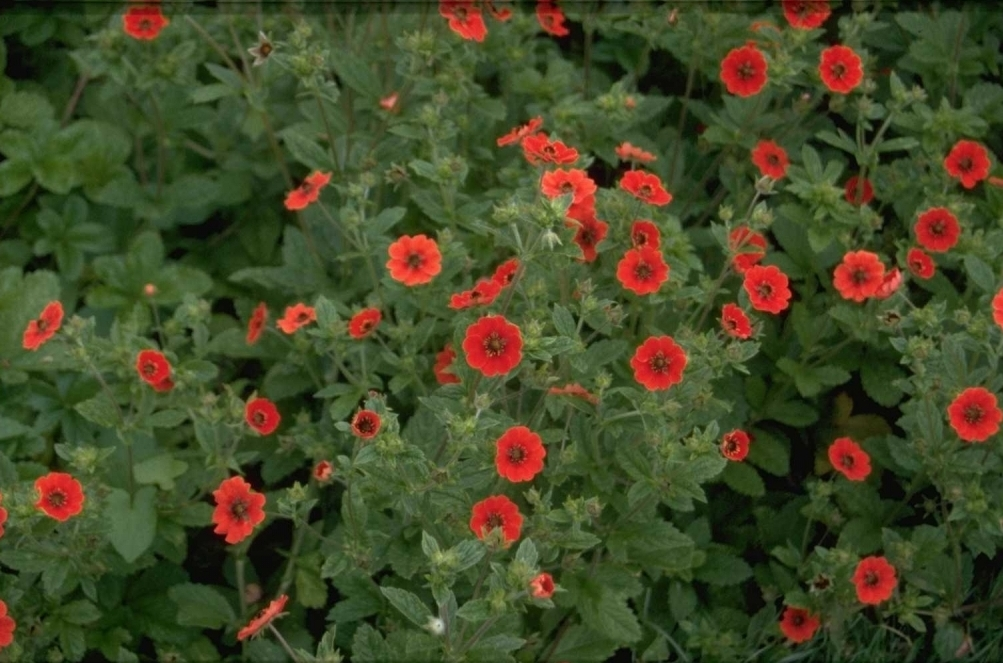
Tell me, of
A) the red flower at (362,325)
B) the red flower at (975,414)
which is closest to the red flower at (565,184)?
the red flower at (362,325)

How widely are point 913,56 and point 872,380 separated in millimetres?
1092

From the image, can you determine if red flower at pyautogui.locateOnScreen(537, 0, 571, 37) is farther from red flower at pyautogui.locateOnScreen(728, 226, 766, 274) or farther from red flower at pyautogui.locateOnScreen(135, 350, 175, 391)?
red flower at pyautogui.locateOnScreen(135, 350, 175, 391)

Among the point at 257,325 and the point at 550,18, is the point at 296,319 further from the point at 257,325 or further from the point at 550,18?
the point at 550,18

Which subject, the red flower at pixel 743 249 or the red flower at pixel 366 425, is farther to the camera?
the red flower at pixel 743 249

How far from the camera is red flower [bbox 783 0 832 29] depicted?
332cm

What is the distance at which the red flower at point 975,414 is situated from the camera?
271 centimetres

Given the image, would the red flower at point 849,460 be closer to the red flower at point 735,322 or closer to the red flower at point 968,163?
the red flower at point 735,322

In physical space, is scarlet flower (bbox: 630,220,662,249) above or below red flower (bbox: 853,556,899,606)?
above

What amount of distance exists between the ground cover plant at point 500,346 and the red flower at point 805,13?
0.03 feet

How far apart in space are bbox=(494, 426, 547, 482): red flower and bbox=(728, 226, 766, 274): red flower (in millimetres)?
693

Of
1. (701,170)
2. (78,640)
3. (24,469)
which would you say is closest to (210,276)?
(24,469)

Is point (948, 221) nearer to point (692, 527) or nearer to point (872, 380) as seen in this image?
point (872, 380)

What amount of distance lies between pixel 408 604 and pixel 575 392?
0.62m

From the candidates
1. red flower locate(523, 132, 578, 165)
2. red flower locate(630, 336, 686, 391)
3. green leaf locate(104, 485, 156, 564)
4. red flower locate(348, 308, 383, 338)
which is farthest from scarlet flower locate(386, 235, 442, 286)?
green leaf locate(104, 485, 156, 564)
